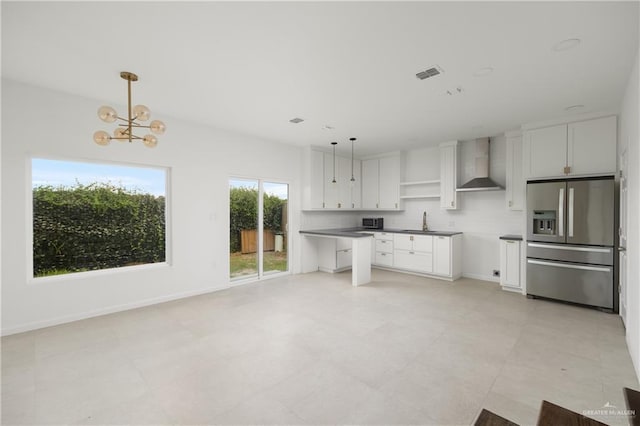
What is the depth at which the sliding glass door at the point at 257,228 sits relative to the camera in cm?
537

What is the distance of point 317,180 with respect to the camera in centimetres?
634

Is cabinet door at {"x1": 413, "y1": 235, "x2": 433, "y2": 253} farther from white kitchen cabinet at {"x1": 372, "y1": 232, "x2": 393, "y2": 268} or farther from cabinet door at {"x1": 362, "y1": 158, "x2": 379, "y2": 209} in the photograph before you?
cabinet door at {"x1": 362, "y1": 158, "x2": 379, "y2": 209}

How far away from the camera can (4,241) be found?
3.16 meters

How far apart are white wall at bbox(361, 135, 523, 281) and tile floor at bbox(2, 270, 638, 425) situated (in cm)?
163

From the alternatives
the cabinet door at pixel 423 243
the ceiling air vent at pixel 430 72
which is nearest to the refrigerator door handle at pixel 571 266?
the cabinet door at pixel 423 243

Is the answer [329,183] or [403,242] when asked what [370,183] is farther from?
[403,242]

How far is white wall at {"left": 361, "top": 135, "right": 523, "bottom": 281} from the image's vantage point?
5504 millimetres

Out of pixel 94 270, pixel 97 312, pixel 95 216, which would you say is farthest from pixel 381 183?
pixel 97 312

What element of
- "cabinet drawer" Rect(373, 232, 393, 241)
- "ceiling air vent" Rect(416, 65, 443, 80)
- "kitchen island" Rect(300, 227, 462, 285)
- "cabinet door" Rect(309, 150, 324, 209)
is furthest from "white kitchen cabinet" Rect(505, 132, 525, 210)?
"cabinet door" Rect(309, 150, 324, 209)

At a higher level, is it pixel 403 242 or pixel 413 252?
pixel 403 242

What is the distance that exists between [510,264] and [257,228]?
4555 millimetres

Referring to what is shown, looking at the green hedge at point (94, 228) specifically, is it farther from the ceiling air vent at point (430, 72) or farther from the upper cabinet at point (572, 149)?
the upper cabinet at point (572, 149)

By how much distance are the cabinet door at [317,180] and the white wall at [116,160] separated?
618 millimetres

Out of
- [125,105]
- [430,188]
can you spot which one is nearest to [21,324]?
[125,105]
